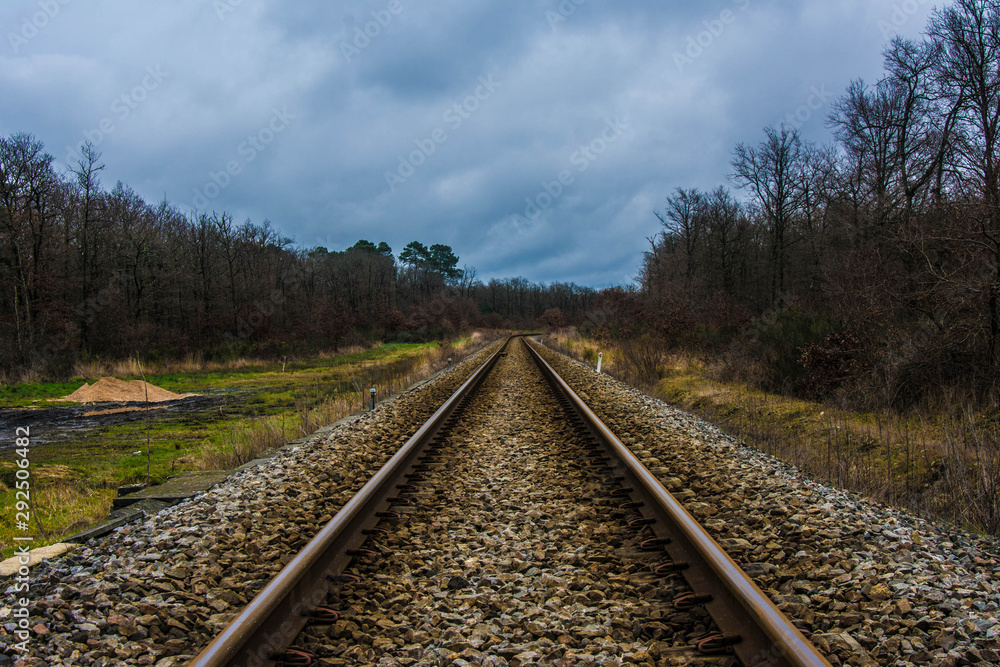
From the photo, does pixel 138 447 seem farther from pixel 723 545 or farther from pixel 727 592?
pixel 727 592

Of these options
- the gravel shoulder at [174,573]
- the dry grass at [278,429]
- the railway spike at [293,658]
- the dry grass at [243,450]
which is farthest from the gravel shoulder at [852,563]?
the dry grass at [278,429]

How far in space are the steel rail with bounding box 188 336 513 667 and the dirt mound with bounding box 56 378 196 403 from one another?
15.9m

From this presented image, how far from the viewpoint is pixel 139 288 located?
32219mm

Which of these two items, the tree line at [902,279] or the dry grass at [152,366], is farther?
the dry grass at [152,366]

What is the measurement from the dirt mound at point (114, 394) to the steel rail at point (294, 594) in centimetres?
1593

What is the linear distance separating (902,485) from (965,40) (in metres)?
14.2

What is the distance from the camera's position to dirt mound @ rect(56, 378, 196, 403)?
1698cm

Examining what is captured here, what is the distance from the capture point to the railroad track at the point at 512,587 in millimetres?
2344

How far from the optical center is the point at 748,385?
38.3 ft

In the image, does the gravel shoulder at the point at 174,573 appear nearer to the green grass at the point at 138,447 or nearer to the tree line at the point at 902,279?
the green grass at the point at 138,447

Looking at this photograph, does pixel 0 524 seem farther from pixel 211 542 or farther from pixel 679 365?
pixel 679 365

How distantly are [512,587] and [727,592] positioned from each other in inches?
45.5

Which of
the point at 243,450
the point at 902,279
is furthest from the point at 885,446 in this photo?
the point at 243,450

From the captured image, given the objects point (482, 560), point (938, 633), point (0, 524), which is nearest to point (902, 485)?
point (938, 633)
